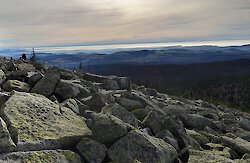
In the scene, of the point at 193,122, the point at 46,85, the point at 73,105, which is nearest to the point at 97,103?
the point at 73,105

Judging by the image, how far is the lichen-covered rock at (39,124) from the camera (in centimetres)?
1221

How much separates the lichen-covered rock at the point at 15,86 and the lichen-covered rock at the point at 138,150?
9200 millimetres

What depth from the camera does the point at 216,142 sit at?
66.8ft

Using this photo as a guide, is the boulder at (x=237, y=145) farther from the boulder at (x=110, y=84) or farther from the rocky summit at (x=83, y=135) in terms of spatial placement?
the boulder at (x=110, y=84)

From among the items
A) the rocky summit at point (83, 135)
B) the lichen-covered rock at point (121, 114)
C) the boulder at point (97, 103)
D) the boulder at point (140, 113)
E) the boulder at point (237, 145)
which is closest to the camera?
the rocky summit at point (83, 135)

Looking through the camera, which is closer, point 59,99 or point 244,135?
point 59,99

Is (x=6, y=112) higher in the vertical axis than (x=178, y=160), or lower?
higher

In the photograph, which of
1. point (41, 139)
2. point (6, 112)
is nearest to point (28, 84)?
point (6, 112)

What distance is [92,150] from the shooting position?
43.8 ft

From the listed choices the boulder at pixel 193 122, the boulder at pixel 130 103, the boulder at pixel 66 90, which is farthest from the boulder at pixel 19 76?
the boulder at pixel 193 122

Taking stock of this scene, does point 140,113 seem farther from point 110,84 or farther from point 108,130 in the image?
point 110,84

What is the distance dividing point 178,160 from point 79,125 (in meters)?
5.14

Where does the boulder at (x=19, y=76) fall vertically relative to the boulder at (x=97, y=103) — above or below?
above

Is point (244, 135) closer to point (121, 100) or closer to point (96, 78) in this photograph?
point (121, 100)
